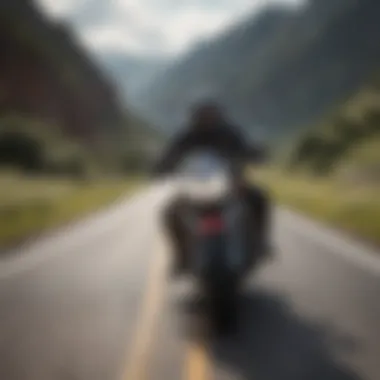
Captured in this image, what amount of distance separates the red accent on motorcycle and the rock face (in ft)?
3.42

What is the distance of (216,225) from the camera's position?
6625 millimetres

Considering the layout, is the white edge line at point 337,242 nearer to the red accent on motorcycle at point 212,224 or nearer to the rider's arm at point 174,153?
the red accent on motorcycle at point 212,224

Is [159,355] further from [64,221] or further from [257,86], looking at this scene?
[64,221]

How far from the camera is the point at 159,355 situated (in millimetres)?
6141

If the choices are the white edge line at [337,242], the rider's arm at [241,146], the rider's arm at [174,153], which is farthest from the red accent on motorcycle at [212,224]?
the white edge line at [337,242]

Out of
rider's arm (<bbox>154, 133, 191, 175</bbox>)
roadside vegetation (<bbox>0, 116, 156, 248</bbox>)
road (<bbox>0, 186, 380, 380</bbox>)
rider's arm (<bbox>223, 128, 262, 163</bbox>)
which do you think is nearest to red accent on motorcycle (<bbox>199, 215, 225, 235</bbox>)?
road (<bbox>0, 186, 380, 380</bbox>)

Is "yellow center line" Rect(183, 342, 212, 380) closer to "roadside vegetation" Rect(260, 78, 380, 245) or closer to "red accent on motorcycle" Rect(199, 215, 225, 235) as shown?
"red accent on motorcycle" Rect(199, 215, 225, 235)

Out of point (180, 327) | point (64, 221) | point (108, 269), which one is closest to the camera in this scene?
point (180, 327)

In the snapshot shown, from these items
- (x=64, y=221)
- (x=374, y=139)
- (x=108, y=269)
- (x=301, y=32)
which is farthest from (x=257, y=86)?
(x=64, y=221)

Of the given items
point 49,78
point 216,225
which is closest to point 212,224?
point 216,225

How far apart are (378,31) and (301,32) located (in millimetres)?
636

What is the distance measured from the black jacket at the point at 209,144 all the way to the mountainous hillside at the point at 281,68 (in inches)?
6.5

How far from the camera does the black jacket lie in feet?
18.3

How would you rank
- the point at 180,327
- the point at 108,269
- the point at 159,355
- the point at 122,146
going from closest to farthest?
1. the point at 159,355
2. the point at 122,146
3. the point at 180,327
4. the point at 108,269
